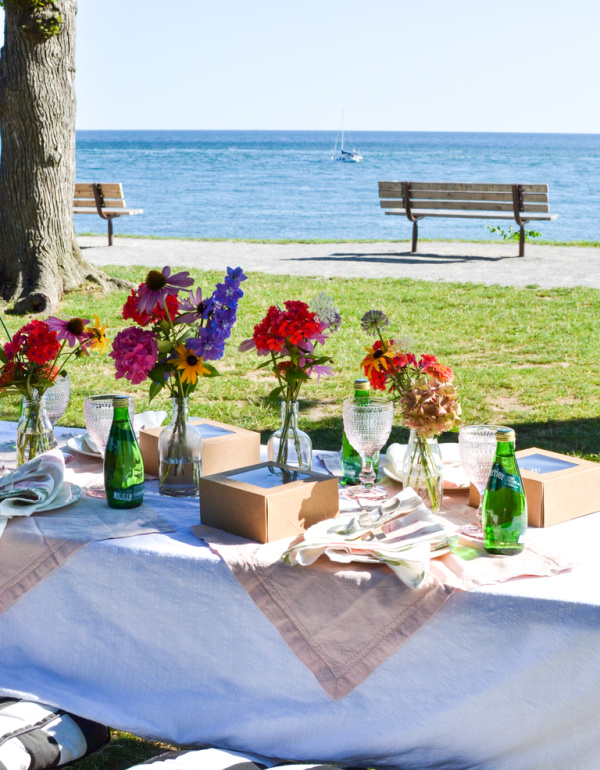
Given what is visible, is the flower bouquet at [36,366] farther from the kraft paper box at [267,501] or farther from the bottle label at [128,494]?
the kraft paper box at [267,501]

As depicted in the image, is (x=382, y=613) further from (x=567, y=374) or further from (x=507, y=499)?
(x=567, y=374)

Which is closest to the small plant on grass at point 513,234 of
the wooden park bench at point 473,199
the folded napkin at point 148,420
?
the wooden park bench at point 473,199

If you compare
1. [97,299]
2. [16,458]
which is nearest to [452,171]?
[97,299]

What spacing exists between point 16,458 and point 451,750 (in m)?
1.34

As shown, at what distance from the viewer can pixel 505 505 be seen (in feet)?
5.45

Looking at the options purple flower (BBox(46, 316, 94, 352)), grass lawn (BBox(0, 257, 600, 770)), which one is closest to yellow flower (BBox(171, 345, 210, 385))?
purple flower (BBox(46, 316, 94, 352))

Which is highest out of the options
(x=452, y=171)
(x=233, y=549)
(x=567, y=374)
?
(x=452, y=171)

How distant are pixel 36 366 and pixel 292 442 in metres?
0.64

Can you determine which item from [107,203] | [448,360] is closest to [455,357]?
[448,360]

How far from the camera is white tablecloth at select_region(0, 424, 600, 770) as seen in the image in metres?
1.48

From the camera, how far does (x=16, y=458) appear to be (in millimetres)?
2311

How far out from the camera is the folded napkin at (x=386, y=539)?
5.13 feet

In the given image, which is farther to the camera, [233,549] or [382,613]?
[233,549]

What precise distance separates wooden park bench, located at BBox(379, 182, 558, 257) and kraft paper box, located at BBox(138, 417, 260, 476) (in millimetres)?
9544
